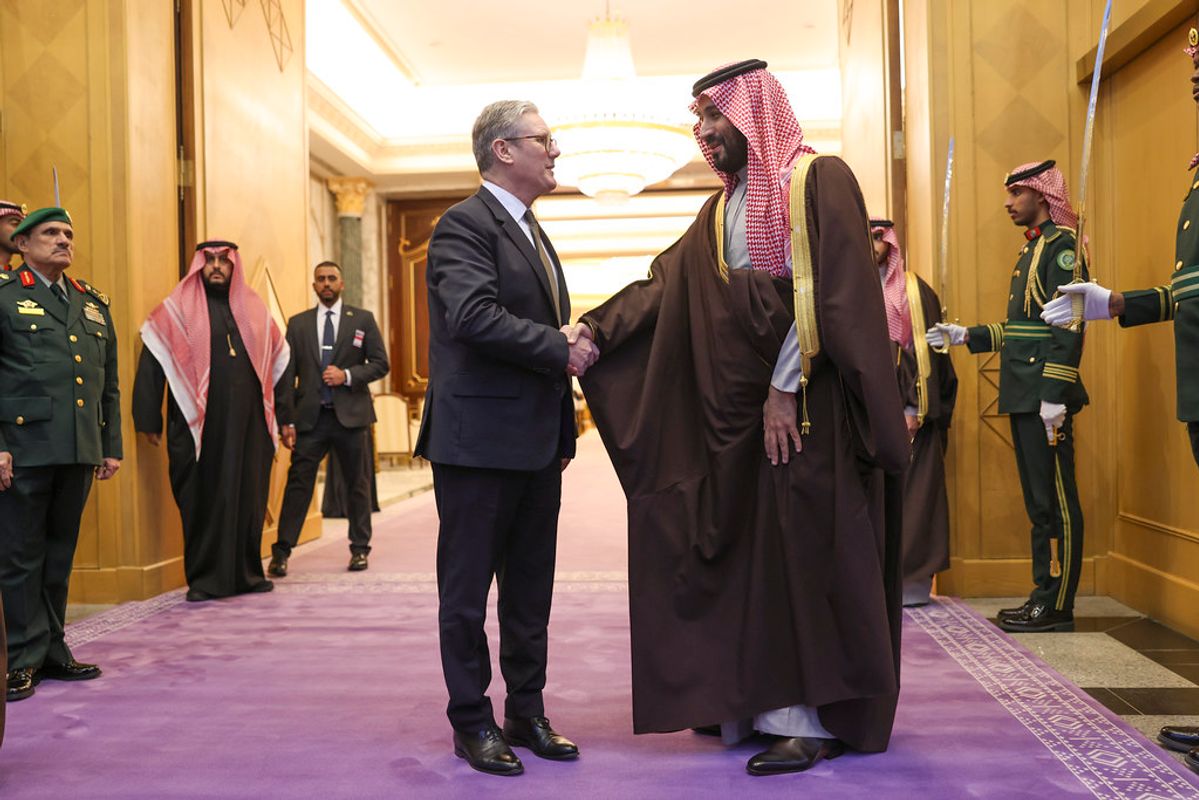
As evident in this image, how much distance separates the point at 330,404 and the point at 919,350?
3096 mm

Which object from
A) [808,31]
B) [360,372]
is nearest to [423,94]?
[808,31]

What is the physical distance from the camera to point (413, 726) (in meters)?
3.05

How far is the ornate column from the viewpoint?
13.1 meters

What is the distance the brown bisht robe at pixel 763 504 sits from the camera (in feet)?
8.50

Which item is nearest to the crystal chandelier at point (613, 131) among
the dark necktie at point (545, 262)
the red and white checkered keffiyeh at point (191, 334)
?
the red and white checkered keffiyeh at point (191, 334)

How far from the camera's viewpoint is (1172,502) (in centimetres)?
433

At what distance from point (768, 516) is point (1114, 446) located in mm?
2800

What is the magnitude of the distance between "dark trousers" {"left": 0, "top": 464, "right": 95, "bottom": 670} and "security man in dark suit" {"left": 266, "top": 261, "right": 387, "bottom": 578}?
206 centimetres

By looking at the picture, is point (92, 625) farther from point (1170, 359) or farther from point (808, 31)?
point (808, 31)

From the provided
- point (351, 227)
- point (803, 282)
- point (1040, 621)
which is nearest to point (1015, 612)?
point (1040, 621)

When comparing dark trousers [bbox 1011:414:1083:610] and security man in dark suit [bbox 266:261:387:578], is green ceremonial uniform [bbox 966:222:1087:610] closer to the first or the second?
dark trousers [bbox 1011:414:1083:610]

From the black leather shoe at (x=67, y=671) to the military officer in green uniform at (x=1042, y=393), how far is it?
127 inches

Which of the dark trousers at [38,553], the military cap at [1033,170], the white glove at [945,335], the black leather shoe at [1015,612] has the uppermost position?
the military cap at [1033,170]

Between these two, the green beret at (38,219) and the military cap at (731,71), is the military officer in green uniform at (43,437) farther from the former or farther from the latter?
the military cap at (731,71)
